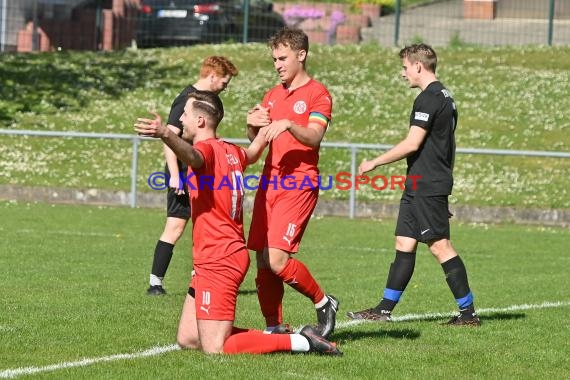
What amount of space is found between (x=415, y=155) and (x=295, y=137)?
1.72m

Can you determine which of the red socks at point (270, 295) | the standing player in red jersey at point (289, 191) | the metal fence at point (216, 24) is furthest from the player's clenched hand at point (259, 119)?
the metal fence at point (216, 24)

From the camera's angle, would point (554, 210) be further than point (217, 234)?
Yes

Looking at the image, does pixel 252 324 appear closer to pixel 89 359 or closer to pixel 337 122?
pixel 89 359

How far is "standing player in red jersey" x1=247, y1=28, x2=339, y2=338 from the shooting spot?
8398 millimetres

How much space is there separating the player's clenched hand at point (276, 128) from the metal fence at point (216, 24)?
2364 cm

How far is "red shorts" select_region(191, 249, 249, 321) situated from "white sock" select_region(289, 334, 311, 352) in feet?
1.29

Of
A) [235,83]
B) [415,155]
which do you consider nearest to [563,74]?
[235,83]

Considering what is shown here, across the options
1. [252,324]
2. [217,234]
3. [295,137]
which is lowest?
[252,324]

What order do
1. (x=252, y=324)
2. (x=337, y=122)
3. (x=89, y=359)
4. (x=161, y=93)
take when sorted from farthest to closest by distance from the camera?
(x=161, y=93) < (x=337, y=122) < (x=252, y=324) < (x=89, y=359)

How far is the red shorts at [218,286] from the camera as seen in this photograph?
7.63 m

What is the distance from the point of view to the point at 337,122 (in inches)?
1008

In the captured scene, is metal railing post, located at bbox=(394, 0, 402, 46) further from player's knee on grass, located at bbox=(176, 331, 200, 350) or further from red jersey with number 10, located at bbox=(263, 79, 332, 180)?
player's knee on grass, located at bbox=(176, 331, 200, 350)

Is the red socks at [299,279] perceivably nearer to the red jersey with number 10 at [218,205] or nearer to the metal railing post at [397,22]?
the red jersey with number 10 at [218,205]

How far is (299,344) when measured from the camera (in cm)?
772
